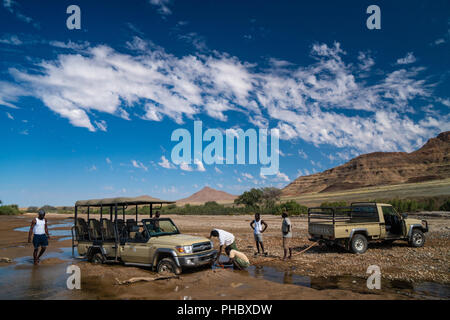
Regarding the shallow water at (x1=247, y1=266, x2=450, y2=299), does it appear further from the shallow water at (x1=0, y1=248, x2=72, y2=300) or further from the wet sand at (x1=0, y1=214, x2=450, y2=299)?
the shallow water at (x1=0, y1=248, x2=72, y2=300)

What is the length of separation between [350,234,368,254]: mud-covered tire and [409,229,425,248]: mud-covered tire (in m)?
2.96

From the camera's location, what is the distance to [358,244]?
44.6 ft

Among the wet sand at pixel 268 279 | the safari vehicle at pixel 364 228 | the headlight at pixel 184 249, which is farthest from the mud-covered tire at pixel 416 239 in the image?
the headlight at pixel 184 249

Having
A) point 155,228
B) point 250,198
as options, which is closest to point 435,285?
point 155,228

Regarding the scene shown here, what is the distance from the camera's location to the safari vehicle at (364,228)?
527 inches

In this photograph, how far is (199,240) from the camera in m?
10.2

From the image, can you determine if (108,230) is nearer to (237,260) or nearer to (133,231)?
(133,231)

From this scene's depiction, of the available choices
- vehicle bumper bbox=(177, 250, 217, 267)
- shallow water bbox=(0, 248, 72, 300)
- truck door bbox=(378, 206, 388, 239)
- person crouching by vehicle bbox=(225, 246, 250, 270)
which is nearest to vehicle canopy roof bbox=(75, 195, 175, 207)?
shallow water bbox=(0, 248, 72, 300)

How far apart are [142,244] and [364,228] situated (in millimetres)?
9433

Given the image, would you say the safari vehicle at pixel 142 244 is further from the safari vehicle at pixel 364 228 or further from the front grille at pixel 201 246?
the safari vehicle at pixel 364 228

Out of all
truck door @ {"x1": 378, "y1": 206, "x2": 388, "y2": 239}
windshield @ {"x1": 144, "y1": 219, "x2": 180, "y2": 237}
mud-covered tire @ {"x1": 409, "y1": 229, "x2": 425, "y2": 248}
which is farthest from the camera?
mud-covered tire @ {"x1": 409, "y1": 229, "x2": 425, "y2": 248}

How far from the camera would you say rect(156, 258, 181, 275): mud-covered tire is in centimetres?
943
